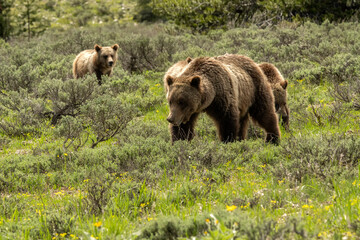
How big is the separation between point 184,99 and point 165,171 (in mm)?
1039

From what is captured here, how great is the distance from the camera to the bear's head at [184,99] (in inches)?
216

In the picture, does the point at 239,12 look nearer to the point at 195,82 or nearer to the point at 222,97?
the point at 222,97

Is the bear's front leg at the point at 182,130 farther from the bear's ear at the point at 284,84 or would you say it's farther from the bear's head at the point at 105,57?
the bear's head at the point at 105,57

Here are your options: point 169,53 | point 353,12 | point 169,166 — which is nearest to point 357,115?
point 169,166

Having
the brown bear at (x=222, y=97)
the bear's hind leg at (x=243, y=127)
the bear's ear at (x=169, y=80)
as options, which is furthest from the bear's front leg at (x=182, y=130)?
the bear's hind leg at (x=243, y=127)

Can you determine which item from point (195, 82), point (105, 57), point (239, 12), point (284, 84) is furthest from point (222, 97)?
point (239, 12)

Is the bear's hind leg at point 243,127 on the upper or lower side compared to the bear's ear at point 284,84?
lower

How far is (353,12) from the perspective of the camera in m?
18.8

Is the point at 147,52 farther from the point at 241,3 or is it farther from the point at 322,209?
the point at 322,209

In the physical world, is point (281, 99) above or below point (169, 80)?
below

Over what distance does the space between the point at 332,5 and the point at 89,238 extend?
61.5ft

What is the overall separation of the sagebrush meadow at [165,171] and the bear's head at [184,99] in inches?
16.1

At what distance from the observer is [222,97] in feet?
19.2

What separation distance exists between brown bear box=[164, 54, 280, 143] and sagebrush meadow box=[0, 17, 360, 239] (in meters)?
0.29
